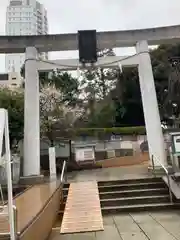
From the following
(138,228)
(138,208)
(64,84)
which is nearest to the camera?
(138,228)

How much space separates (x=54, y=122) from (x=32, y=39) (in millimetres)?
5544

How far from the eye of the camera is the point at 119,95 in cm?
2614

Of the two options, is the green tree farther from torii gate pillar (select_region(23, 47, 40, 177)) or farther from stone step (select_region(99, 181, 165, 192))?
stone step (select_region(99, 181, 165, 192))

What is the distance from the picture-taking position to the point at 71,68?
41.3 ft

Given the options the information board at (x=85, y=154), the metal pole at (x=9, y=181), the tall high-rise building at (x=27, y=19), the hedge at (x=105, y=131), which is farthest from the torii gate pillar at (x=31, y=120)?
the tall high-rise building at (x=27, y=19)

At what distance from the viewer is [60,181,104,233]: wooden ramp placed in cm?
556

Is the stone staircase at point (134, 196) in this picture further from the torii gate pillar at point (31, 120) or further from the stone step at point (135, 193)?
the torii gate pillar at point (31, 120)

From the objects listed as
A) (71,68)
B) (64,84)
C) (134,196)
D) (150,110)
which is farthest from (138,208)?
(64,84)

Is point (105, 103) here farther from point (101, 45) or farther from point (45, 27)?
point (45, 27)

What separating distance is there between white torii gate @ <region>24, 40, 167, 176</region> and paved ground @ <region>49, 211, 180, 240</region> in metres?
4.78

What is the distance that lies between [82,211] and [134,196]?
2.43 metres

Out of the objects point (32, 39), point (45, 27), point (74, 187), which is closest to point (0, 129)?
point (74, 187)

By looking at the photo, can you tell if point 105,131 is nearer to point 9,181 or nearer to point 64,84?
point 64,84

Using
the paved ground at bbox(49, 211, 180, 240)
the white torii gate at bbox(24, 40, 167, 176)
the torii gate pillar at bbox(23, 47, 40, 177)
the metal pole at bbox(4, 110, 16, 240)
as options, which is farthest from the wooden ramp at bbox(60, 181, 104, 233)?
the white torii gate at bbox(24, 40, 167, 176)
